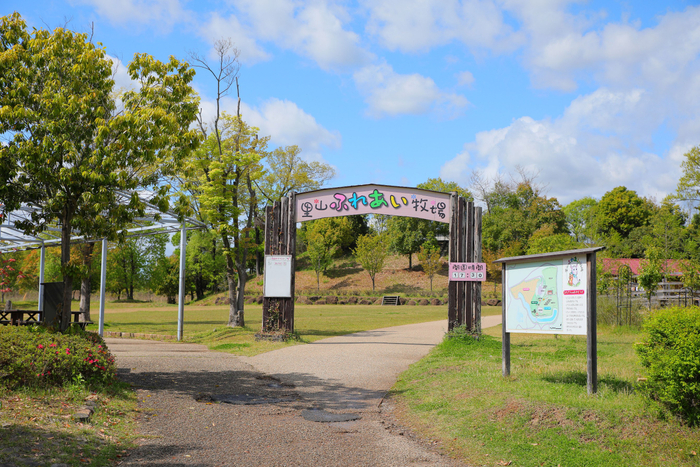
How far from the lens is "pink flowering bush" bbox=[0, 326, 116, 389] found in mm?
6641

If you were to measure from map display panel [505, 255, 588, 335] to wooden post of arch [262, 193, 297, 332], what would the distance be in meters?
7.81

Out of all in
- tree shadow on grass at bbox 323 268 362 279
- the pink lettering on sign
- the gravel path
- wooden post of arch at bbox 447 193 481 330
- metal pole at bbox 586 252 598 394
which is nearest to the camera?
the gravel path

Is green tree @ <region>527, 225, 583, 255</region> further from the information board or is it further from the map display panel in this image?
the map display panel

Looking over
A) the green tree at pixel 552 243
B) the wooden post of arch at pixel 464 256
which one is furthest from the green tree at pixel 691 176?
the wooden post of arch at pixel 464 256

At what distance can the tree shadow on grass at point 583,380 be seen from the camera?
6.65 meters

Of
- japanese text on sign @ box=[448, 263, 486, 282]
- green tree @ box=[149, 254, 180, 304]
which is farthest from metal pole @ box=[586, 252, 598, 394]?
green tree @ box=[149, 254, 180, 304]

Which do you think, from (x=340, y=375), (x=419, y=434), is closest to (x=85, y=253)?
(x=340, y=375)

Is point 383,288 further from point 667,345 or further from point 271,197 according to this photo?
point 667,345

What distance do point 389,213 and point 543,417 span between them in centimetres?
933

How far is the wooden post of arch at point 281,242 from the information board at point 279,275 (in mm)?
123

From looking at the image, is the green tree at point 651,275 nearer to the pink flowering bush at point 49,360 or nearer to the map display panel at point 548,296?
the map display panel at point 548,296

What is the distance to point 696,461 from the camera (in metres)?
4.41

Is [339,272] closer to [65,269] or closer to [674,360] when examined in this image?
[65,269]

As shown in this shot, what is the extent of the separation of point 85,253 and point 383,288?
3705 cm
